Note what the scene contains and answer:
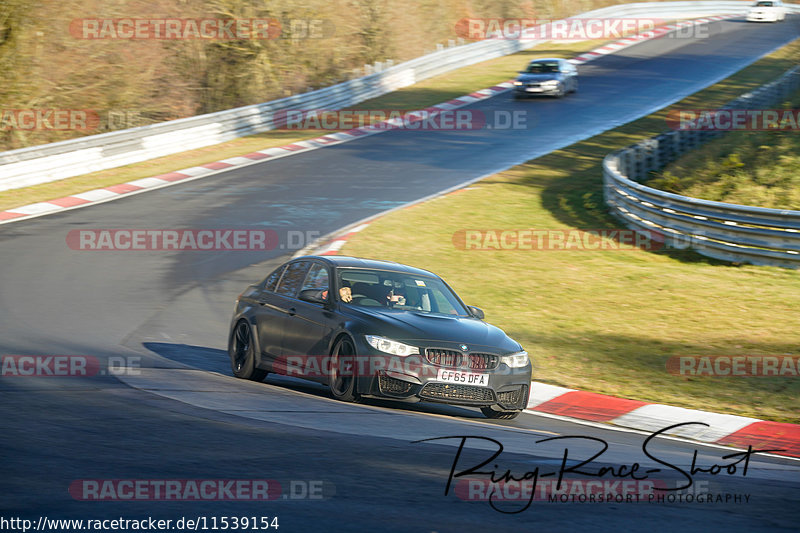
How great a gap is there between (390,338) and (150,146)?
19.8m

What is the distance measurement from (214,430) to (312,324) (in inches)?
101

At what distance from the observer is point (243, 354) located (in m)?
11.1

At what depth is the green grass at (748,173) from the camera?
62.5 feet

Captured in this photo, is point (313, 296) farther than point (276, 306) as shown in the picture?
No

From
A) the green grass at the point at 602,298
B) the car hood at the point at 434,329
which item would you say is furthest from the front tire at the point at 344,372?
the green grass at the point at 602,298

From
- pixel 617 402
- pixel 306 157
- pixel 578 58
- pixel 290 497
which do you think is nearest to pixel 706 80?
pixel 578 58

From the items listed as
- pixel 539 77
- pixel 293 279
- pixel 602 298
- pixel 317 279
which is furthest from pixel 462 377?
pixel 539 77

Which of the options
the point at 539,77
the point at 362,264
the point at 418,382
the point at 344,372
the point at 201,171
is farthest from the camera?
the point at 539,77

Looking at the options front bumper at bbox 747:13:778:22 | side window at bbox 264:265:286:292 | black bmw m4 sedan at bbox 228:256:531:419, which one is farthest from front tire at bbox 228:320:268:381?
front bumper at bbox 747:13:778:22

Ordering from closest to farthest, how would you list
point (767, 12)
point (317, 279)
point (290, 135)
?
point (317, 279) → point (290, 135) → point (767, 12)

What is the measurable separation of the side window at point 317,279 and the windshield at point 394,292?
0.16 metres

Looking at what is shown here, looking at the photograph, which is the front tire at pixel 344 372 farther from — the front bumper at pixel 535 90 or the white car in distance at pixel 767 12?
the white car in distance at pixel 767 12

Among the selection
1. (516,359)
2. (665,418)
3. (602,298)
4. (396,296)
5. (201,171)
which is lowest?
(602,298)

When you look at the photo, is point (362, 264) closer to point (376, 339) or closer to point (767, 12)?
point (376, 339)
